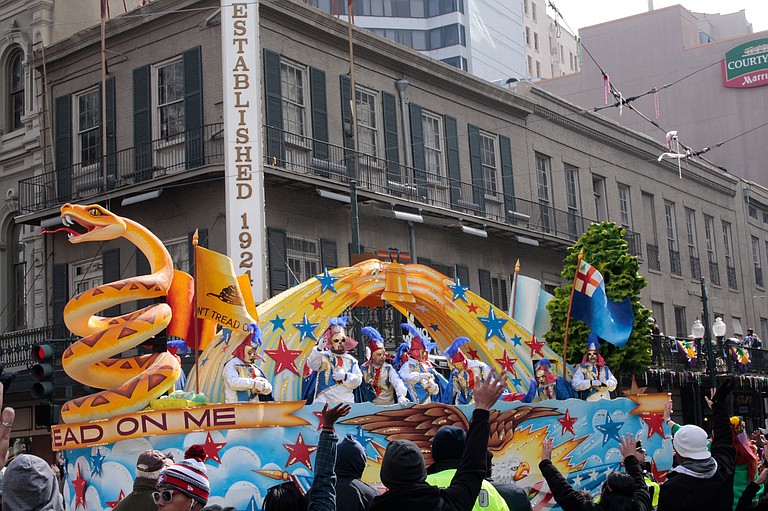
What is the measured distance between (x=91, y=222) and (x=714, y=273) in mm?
29768

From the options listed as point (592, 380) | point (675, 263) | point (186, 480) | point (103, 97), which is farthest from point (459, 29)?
point (186, 480)

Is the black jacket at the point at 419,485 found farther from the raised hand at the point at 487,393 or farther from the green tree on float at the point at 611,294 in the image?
the green tree on float at the point at 611,294

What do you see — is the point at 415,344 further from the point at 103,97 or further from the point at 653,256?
the point at 653,256

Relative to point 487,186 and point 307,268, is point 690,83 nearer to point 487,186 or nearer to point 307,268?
point 487,186

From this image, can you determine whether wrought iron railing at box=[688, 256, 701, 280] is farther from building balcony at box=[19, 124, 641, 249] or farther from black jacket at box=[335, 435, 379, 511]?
black jacket at box=[335, 435, 379, 511]

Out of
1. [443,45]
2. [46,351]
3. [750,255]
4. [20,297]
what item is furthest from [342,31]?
[443,45]

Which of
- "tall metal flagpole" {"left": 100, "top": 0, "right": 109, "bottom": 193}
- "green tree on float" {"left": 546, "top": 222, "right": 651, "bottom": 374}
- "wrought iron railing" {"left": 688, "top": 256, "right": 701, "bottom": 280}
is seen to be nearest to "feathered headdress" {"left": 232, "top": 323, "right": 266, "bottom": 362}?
"green tree on float" {"left": 546, "top": 222, "right": 651, "bottom": 374}

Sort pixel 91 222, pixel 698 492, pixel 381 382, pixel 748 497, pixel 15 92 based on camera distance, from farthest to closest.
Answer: pixel 15 92
pixel 381 382
pixel 91 222
pixel 748 497
pixel 698 492

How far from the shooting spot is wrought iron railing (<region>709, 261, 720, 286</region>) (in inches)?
1533

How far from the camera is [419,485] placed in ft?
17.3

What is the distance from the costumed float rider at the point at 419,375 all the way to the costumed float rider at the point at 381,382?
0.82ft

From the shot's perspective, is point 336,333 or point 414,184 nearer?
point 336,333

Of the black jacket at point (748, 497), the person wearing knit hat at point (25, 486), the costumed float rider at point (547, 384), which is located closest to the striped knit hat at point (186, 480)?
the person wearing knit hat at point (25, 486)

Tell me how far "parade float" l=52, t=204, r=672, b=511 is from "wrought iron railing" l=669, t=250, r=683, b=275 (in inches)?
831
